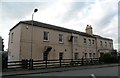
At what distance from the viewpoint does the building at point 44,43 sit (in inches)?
935

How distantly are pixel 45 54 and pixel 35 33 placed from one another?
12.6 ft

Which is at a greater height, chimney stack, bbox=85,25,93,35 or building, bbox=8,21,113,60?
chimney stack, bbox=85,25,93,35

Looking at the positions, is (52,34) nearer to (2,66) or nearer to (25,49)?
(25,49)

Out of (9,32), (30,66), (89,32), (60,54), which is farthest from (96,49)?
(30,66)

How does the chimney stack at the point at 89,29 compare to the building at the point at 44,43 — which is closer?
the building at the point at 44,43

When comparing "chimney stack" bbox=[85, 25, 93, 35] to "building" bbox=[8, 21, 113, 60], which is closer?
"building" bbox=[8, 21, 113, 60]

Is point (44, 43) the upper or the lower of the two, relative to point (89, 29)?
lower

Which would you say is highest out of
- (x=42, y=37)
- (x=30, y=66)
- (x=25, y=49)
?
(x=42, y=37)

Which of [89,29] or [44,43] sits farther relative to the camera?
[89,29]

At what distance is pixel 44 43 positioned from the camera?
86.7 ft

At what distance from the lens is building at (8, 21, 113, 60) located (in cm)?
2375

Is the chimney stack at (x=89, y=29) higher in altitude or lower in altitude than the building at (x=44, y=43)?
higher

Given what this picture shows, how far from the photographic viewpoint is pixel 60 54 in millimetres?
29031

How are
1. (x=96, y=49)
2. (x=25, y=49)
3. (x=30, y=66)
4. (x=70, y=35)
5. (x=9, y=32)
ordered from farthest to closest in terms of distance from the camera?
(x=96, y=49) < (x=70, y=35) < (x=9, y=32) < (x=25, y=49) < (x=30, y=66)
